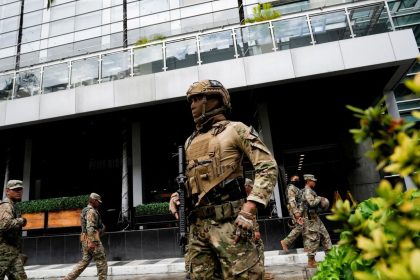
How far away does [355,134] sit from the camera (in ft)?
2.52

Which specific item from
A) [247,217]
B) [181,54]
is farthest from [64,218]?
[247,217]

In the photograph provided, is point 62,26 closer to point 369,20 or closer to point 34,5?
point 34,5

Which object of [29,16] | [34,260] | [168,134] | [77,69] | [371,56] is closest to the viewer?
[371,56]

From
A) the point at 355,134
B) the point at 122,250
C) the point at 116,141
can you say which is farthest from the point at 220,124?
the point at 116,141

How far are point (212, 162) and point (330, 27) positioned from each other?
339 inches

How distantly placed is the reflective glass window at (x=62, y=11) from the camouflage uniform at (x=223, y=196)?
2215cm

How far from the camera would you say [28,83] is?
1110 cm

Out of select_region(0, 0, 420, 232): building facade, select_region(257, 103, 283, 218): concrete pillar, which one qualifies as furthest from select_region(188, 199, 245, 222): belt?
select_region(257, 103, 283, 218): concrete pillar

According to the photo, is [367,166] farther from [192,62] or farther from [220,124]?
[220,124]

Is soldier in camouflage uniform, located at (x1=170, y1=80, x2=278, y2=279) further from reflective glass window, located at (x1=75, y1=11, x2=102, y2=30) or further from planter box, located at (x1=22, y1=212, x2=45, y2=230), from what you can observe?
reflective glass window, located at (x1=75, y1=11, x2=102, y2=30)

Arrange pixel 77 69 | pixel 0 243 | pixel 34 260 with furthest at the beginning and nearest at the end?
pixel 77 69, pixel 34 260, pixel 0 243

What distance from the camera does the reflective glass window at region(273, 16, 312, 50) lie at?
9312 millimetres

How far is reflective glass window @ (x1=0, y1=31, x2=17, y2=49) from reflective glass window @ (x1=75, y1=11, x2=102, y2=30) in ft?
15.5

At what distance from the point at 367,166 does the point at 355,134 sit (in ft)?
41.5
